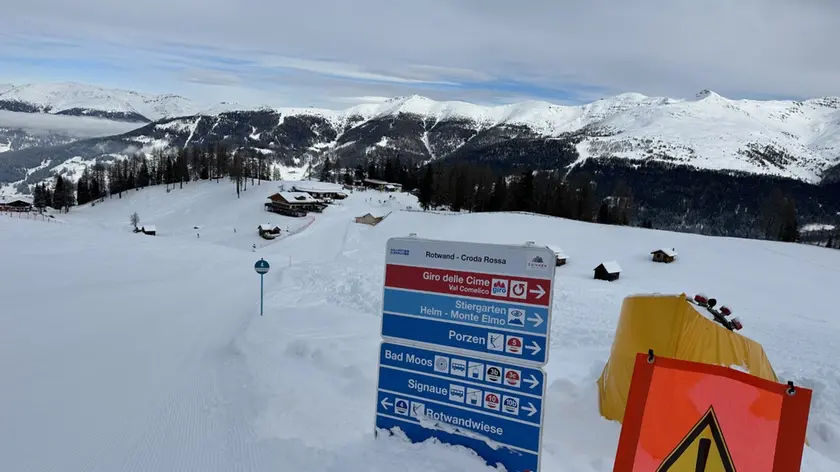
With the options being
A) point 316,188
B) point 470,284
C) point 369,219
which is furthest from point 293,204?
point 470,284

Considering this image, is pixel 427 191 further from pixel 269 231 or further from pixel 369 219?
pixel 269 231

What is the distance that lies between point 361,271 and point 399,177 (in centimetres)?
8703

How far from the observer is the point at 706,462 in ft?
9.84

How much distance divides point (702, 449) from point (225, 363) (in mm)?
9125

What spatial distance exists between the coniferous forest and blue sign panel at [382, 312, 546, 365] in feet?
227

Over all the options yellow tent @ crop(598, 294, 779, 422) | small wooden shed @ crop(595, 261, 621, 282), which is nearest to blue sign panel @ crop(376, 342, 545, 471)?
yellow tent @ crop(598, 294, 779, 422)

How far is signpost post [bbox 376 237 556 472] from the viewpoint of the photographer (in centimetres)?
561

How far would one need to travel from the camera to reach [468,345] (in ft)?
19.4

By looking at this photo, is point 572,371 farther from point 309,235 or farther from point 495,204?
point 495,204

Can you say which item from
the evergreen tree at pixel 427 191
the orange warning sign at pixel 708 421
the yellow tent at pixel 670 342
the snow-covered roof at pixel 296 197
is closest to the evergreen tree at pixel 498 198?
the evergreen tree at pixel 427 191

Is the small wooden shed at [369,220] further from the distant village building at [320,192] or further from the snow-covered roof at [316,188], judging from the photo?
the snow-covered roof at [316,188]

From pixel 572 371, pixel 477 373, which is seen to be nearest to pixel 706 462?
pixel 477 373

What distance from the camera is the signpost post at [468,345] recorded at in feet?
18.4

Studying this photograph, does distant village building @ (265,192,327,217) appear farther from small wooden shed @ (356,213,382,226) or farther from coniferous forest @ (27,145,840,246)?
coniferous forest @ (27,145,840,246)
